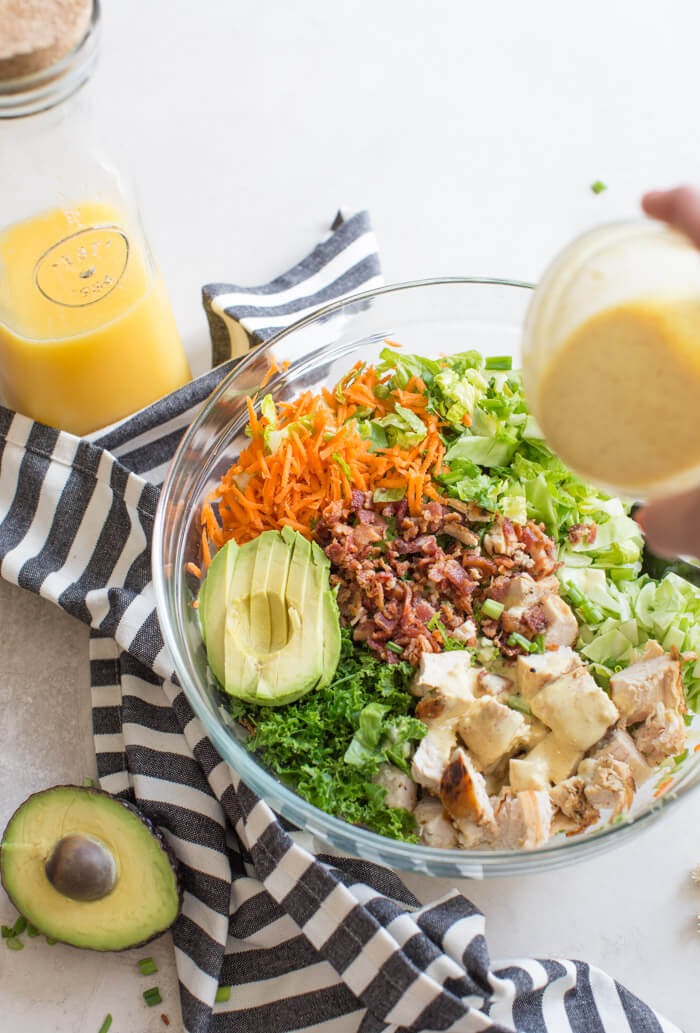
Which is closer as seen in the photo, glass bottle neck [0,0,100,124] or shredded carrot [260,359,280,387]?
glass bottle neck [0,0,100,124]

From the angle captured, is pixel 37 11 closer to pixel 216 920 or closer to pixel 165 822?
pixel 165 822

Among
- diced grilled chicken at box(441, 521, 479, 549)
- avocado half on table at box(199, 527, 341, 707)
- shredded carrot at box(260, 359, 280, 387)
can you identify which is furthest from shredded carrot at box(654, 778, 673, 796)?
shredded carrot at box(260, 359, 280, 387)

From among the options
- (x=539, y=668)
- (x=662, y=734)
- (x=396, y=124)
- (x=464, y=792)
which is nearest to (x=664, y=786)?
(x=662, y=734)

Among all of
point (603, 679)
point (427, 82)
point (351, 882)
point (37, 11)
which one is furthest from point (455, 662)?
point (427, 82)

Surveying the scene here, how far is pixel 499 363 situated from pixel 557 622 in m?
0.75

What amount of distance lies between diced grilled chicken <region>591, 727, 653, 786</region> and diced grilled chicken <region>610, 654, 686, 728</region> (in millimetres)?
34

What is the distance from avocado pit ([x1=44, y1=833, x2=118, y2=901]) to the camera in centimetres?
205

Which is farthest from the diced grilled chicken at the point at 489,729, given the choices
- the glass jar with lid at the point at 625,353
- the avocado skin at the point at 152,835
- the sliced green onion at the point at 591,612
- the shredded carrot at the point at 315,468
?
the avocado skin at the point at 152,835

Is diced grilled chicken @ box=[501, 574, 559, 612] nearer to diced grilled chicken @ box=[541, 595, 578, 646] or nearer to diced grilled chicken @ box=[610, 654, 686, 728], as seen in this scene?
diced grilled chicken @ box=[541, 595, 578, 646]

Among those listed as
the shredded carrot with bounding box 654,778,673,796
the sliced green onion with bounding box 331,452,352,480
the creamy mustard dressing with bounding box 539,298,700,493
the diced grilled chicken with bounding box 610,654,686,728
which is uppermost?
the creamy mustard dressing with bounding box 539,298,700,493

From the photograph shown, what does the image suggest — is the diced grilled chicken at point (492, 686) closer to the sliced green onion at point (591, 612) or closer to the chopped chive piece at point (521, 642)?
the chopped chive piece at point (521, 642)

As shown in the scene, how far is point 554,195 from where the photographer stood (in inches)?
125

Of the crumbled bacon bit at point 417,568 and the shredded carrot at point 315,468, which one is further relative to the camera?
the shredded carrot at point 315,468

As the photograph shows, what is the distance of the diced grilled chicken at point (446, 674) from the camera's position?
2.06m
